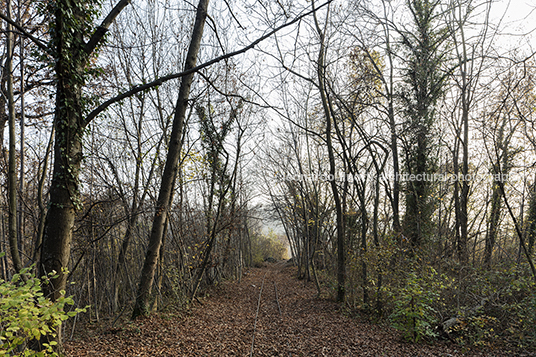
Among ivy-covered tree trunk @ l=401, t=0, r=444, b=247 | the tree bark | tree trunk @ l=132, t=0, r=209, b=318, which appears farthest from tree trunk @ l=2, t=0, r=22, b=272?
ivy-covered tree trunk @ l=401, t=0, r=444, b=247

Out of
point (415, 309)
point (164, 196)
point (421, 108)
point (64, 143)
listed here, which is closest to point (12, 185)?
point (64, 143)

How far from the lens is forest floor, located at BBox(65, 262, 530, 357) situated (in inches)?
232

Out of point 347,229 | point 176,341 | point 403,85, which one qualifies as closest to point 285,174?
point 347,229

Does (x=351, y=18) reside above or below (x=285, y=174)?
above

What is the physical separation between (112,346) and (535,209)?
13143mm

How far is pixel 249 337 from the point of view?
7.18m

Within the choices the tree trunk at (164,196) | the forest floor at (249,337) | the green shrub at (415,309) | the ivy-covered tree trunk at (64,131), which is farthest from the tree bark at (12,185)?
the green shrub at (415,309)

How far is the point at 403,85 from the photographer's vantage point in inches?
493

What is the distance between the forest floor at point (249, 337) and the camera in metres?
5.90

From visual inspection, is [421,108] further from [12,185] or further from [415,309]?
[12,185]

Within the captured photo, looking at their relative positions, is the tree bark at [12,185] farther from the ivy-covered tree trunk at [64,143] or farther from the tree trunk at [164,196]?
the tree trunk at [164,196]

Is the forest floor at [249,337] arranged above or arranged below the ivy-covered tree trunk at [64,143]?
below

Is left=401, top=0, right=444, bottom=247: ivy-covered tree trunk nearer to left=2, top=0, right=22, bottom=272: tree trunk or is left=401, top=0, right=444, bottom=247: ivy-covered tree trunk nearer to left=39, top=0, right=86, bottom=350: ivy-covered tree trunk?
left=39, top=0, right=86, bottom=350: ivy-covered tree trunk

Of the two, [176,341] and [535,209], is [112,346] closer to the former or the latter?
[176,341]
